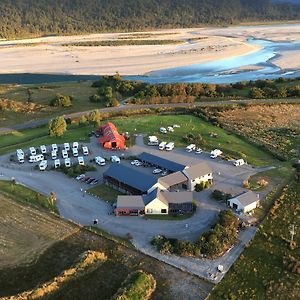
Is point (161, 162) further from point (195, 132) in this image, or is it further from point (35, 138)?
point (35, 138)

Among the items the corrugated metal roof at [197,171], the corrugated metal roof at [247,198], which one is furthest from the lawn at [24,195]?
the corrugated metal roof at [247,198]

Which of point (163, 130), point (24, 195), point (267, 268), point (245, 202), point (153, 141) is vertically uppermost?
point (245, 202)

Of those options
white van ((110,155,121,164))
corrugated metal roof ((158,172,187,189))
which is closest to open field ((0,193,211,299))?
corrugated metal roof ((158,172,187,189))

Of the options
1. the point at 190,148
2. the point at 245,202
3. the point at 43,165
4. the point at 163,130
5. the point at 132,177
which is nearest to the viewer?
the point at 245,202

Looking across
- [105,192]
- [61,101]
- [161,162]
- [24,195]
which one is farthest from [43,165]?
[61,101]

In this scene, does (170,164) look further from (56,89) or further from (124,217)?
(56,89)

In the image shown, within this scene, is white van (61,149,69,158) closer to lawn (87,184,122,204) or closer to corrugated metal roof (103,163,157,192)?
corrugated metal roof (103,163,157,192)
